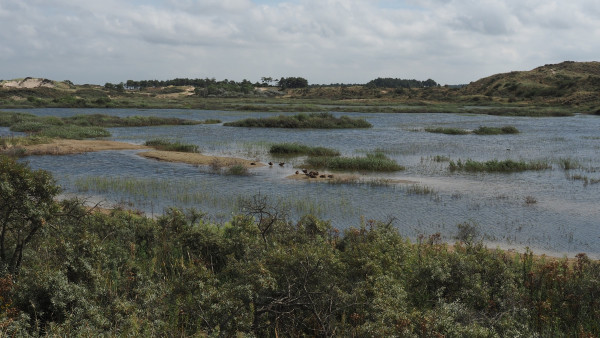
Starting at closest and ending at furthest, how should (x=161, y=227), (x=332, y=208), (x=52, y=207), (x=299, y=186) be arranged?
1. (x=52, y=207)
2. (x=161, y=227)
3. (x=332, y=208)
4. (x=299, y=186)

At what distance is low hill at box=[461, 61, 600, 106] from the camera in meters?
84.9

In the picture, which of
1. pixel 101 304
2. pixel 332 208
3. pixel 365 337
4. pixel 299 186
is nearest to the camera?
pixel 365 337

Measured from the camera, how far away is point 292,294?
6336mm

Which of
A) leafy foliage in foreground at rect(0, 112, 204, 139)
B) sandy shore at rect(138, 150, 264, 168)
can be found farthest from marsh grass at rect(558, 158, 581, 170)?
leafy foliage in foreground at rect(0, 112, 204, 139)

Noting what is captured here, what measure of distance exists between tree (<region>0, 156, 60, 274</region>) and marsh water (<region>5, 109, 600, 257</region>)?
156 inches

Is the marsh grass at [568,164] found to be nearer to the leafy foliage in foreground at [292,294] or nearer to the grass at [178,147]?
the leafy foliage in foreground at [292,294]

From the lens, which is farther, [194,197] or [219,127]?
[219,127]

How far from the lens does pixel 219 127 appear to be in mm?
49344

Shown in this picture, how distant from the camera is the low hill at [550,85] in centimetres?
8491

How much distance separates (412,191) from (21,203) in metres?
15.4

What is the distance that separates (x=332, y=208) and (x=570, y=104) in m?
81.2

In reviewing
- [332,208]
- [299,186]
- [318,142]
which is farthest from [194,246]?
[318,142]

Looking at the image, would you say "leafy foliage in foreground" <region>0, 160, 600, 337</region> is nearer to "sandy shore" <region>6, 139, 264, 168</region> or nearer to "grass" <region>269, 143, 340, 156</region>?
"sandy shore" <region>6, 139, 264, 168</region>

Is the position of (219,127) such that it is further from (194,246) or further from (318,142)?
(194,246)
